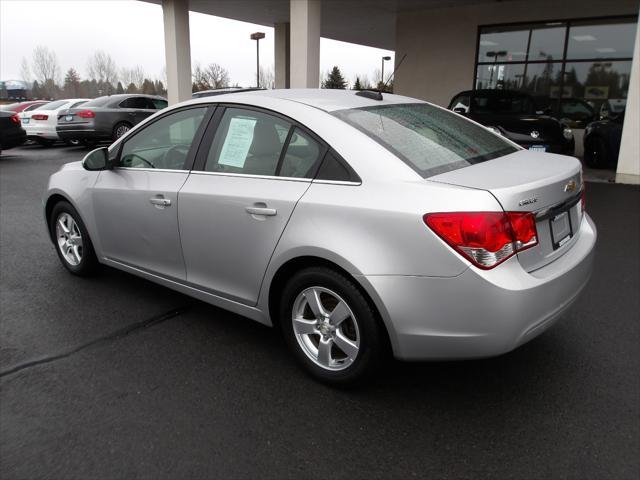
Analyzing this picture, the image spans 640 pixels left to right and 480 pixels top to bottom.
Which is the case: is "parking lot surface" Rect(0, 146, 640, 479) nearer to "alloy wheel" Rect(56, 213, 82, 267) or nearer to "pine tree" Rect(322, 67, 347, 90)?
"alloy wheel" Rect(56, 213, 82, 267)

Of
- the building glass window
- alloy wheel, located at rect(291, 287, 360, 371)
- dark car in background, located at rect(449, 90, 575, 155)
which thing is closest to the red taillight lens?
dark car in background, located at rect(449, 90, 575, 155)

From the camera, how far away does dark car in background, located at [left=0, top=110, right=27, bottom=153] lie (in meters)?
13.4

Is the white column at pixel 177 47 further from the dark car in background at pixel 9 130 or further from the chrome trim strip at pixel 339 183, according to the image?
the chrome trim strip at pixel 339 183

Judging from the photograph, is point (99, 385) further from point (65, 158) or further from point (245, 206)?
point (65, 158)

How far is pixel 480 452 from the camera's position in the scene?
7.89ft

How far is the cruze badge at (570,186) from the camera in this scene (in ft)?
9.15

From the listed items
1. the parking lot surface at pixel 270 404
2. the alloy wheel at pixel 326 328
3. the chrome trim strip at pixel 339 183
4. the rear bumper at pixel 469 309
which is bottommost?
the parking lot surface at pixel 270 404

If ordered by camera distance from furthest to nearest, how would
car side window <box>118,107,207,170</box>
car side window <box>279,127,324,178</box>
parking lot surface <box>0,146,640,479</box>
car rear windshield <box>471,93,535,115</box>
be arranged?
car rear windshield <box>471,93,535,115</box>
car side window <box>118,107,207,170</box>
car side window <box>279,127,324,178</box>
parking lot surface <box>0,146,640,479</box>

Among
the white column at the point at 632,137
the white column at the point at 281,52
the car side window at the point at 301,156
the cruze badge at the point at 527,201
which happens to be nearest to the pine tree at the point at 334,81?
the white column at the point at 281,52

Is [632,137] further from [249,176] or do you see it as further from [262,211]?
A: [262,211]

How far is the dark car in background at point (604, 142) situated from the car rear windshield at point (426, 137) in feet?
30.9

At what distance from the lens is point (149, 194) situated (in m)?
3.64

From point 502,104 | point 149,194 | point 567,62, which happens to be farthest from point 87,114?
point 567,62

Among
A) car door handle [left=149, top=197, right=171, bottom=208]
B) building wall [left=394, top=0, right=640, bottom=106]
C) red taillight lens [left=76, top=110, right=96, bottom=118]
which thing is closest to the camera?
car door handle [left=149, top=197, right=171, bottom=208]
